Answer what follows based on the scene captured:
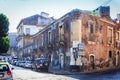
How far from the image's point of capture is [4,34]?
10.8m

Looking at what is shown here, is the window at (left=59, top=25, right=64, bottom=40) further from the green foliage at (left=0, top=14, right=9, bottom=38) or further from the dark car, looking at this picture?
the green foliage at (left=0, top=14, right=9, bottom=38)

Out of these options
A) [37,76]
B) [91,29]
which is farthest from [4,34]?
[91,29]

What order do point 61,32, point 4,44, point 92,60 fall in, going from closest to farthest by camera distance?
point 4,44 < point 92,60 < point 61,32

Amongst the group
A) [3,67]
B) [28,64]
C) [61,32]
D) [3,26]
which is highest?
[61,32]

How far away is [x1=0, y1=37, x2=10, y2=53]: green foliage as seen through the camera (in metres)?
10.5

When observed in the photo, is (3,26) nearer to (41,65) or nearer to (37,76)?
(37,76)

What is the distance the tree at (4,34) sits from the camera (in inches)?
417

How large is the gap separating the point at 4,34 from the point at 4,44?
38 cm

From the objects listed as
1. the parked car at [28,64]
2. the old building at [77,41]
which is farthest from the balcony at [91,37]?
the parked car at [28,64]

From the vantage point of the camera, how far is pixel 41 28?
2019 centimetres

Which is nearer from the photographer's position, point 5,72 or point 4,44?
point 5,72

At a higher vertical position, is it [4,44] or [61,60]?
[4,44]

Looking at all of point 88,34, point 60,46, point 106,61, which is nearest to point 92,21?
point 88,34

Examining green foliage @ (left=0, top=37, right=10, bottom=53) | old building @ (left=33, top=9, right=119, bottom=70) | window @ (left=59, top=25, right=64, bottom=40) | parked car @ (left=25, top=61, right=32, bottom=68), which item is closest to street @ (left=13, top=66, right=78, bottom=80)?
green foliage @ (left=0, top=37, right=10, bottom=53)
